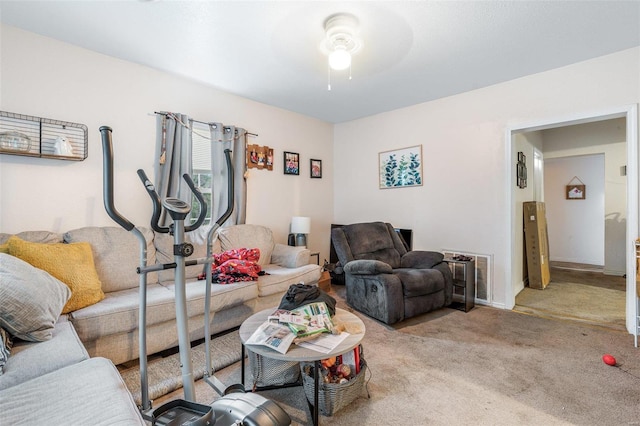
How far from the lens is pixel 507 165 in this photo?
3207 mm

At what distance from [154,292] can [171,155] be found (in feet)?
4.65

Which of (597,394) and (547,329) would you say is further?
(547,329)

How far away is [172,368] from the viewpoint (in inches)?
79.0

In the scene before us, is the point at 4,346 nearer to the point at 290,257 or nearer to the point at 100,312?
the point at 100,312

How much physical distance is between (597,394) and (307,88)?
137 inches

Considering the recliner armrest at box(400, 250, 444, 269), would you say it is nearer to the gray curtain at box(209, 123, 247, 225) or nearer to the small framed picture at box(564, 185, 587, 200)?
the gray curtain at box(209, 123, 247, 225)

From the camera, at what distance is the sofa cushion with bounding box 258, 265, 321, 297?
9.00 feet

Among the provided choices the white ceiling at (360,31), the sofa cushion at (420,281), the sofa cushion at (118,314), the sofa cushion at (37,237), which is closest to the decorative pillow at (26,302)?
the sofa cushion at (118,314)

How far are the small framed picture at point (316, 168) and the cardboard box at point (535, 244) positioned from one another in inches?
114

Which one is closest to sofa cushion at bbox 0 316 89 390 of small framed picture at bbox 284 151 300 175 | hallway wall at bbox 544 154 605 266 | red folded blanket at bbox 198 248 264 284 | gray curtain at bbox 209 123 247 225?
red folded blanket at bbox 198 248 264 284

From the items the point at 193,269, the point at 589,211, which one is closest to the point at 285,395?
the point at 193,269

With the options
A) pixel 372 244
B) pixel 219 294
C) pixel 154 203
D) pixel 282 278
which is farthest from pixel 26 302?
pixel 372 244

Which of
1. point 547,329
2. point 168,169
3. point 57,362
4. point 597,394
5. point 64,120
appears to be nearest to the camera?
point 57,362

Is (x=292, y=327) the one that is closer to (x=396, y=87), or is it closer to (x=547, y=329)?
(x=547, y=329)
